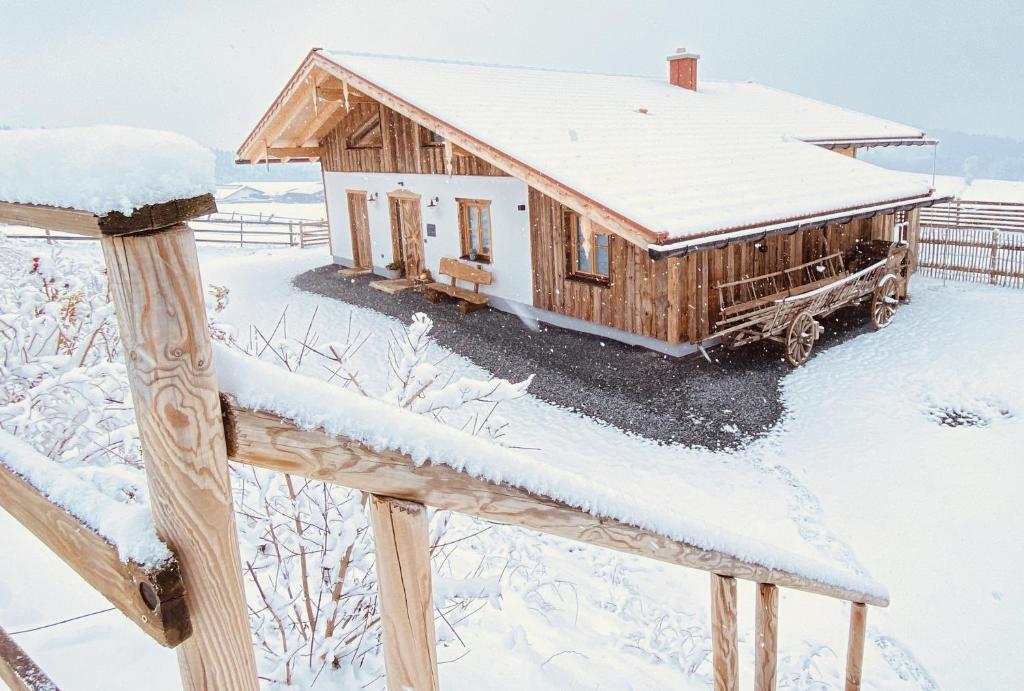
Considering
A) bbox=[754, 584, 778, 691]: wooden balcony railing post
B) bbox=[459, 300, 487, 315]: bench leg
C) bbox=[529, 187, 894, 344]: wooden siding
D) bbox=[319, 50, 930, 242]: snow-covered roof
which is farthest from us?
bbox=[459, 300, 487, 315]: bench leg

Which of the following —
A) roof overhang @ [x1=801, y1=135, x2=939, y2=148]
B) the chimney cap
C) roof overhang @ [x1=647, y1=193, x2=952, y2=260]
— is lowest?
roof overhang @ [x1=647, y1=193, x2=952, y2=260]

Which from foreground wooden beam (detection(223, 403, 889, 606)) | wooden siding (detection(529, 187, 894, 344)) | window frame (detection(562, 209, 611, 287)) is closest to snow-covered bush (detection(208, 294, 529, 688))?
foreground wooden beam (detection(223, 403, 889, 606))

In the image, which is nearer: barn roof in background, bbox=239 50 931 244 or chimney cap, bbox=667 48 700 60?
barn roof in background, bbox=239 50 931 244

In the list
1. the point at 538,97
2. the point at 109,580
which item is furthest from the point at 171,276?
the point at 538,97

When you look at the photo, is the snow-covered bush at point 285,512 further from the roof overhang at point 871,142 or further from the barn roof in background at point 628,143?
the roof overhang at point 871,142

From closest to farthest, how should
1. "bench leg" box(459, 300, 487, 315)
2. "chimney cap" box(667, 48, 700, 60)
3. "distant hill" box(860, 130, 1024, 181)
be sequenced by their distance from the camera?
1. "bench leg" box(459, 300, 487, 315)
2. "chimney cap" box(667, 48, 700, 60)
3. "distant hill" box(860, 130, 1024, 181)

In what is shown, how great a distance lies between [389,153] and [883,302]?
11.2 metres

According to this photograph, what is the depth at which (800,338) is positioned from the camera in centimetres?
1135

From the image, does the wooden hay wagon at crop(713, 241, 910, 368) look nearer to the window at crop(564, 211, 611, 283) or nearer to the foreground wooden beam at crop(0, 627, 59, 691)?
the window at crop(564, 211, 611, 283)

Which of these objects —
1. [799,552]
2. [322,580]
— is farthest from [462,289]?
[322,580]

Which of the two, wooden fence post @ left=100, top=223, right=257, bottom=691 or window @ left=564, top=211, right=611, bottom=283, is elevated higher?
wooden fence post @ left=100, top=223, right=257, bottom=691

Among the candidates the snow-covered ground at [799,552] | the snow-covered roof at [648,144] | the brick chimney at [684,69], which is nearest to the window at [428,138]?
the snow-covered roof at [648,144]

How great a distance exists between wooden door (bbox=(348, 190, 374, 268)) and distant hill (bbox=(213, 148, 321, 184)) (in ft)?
8.96

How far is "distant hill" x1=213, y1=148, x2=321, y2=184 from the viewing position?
1124mm
